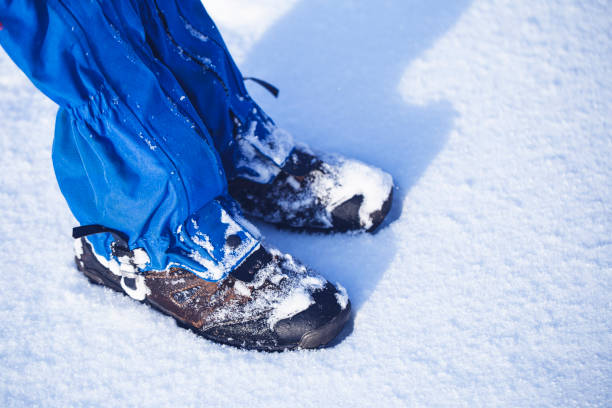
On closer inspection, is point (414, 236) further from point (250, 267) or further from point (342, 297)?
point (250, 267)

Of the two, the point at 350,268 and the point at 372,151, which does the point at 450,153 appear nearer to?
the point at 372,151

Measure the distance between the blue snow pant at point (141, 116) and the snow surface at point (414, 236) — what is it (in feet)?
0.73

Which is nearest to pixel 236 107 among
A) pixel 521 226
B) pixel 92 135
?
pixel 92 135

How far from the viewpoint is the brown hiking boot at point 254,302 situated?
903 millimetres

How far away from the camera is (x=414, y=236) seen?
43.5 inches

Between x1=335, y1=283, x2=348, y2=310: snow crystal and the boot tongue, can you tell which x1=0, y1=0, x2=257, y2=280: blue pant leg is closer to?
the boot tongue

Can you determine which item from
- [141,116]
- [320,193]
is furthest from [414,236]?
[141,116]

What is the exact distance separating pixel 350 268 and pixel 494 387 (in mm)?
366

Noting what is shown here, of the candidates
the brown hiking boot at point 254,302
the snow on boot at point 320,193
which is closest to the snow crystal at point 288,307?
the brown hiking boot at point 254,302

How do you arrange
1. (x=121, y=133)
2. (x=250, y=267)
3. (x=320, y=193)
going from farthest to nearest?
(x=320, y=193) → (x=250, y=267) → (x=121, y=133)

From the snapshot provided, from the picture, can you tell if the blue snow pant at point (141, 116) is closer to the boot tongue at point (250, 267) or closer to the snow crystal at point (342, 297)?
the boot tongue at point (250, 267)

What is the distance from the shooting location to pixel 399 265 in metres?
1.06

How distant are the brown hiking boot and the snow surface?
5 centimetres

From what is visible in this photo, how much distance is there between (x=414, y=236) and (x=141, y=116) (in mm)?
673
